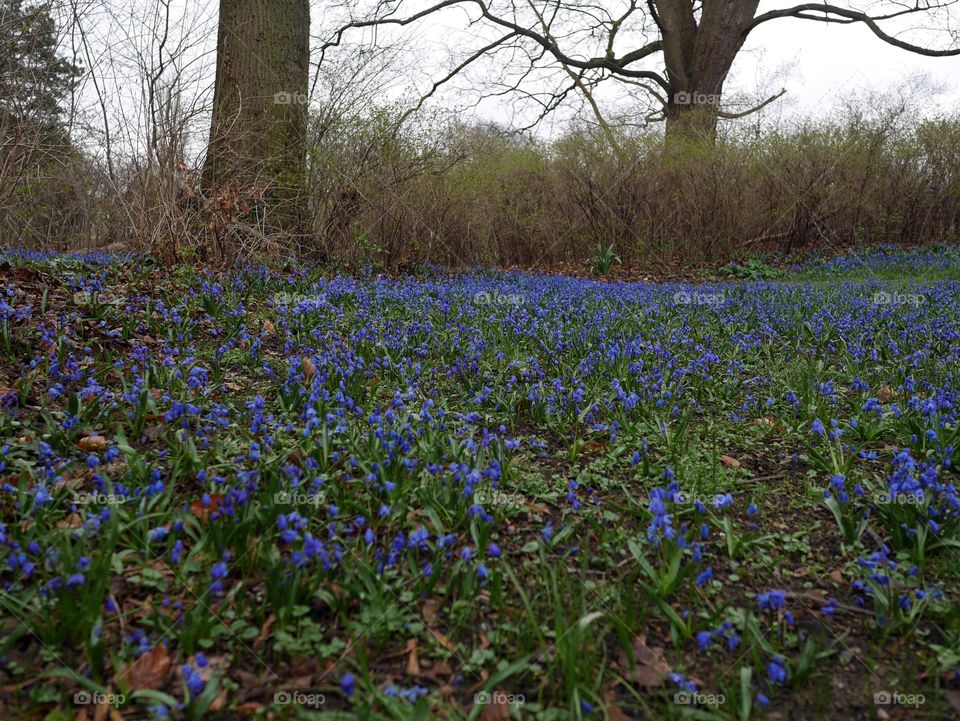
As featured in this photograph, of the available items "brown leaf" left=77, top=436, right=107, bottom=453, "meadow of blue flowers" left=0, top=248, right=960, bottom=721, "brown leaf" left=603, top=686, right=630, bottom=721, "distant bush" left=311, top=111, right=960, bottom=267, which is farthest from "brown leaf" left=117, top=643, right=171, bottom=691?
"distant bush" left=311, top=111, right=960, bottom=267

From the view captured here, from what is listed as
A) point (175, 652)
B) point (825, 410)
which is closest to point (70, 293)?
point (175, 652)

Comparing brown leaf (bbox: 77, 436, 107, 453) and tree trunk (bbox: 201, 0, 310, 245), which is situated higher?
tree trunk (bbox: 201, 0, 310, 245)

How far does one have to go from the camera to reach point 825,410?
148 inches

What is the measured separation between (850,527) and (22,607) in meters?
2.96

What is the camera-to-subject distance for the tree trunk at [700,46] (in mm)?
16875

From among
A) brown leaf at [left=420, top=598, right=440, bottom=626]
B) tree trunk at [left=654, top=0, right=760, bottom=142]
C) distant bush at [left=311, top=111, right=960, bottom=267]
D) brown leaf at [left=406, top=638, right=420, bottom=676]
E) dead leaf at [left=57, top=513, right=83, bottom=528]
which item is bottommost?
brown leaf at [left=406, top=638, right=420, bottom=676]

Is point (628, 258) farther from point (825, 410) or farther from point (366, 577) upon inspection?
point (366, 577)

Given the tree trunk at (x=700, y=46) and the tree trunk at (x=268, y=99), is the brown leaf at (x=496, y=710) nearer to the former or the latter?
the tree trunk at (x=268, y=99)

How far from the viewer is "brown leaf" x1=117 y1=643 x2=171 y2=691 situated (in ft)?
5.82

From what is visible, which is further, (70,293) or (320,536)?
(70,293)

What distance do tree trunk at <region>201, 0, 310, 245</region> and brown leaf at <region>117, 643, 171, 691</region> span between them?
6571 mm

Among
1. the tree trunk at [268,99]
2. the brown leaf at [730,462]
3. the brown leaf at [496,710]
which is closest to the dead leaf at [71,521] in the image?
the brown leaf at [496,710]

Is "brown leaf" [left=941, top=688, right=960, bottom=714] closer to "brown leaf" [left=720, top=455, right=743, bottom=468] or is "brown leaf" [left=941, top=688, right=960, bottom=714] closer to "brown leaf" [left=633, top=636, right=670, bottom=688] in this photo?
"brown leaf" [left=633, top=636, right=670, bottom=688]

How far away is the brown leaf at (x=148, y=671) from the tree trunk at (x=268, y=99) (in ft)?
21.6
